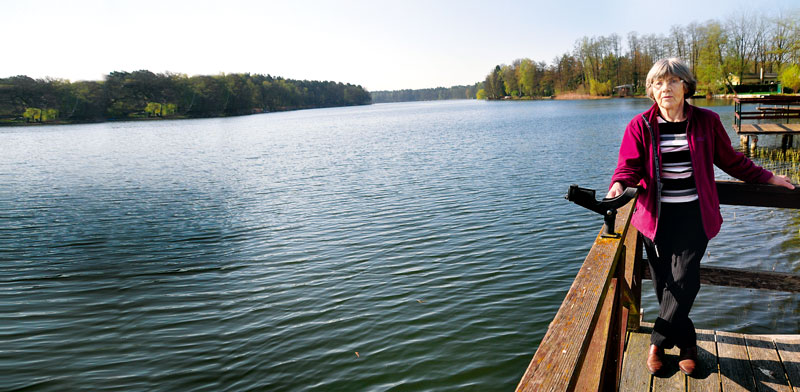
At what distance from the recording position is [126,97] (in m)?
122

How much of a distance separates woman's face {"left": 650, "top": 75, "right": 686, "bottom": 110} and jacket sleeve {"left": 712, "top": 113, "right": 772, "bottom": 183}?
0.26 meters

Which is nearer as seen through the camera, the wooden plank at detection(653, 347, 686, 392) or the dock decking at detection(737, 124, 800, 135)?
the wooden plank at detection(653, 347, 686, 392)

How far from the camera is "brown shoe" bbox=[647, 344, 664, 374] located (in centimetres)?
348

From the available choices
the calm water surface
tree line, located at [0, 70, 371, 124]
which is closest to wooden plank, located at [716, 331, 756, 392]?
the calm water surface

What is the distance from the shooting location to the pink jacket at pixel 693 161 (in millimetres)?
3135

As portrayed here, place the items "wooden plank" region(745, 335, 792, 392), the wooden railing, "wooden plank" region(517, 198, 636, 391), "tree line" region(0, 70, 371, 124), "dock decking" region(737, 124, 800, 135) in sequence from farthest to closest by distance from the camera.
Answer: "tree line" region(0, 70, 371, 124)
the wooden railing
"dock decking" region(737, 124, 800, 135)
"wooden plank" region(745, 335, 792, 392)
"wooden plank" region(517, 198, 636, 391)

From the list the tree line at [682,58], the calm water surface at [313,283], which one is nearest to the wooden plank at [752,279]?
the calm water surface at [313,283]

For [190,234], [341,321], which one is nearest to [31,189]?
[190,234]

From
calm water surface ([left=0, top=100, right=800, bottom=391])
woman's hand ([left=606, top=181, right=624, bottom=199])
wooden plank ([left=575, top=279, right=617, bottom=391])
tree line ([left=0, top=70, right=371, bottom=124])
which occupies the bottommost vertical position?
calm water surface ([left=0, top=100, right=800, bottom=391])

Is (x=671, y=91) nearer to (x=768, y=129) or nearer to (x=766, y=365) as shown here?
(x=766, y=365)

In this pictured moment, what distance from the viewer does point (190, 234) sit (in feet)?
40.2

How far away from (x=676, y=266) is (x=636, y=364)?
90 centimetres

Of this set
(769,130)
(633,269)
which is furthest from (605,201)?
(769,130)

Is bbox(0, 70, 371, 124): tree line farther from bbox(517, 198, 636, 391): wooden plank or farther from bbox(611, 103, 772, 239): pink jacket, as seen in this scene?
bbox(517, 198, 636, 391): wooden plank
